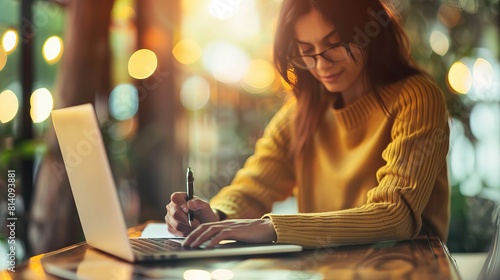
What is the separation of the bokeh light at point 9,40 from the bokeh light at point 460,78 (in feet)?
3.72

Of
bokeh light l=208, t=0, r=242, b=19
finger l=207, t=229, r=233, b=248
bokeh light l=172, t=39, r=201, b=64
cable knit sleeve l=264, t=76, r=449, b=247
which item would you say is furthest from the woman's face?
bokeh light l=172, t=39, r=201, b=64

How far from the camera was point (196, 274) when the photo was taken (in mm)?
786

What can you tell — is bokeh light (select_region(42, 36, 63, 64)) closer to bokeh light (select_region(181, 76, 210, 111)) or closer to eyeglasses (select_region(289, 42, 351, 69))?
bokeh light (select_region(181, 76, 210, 111))

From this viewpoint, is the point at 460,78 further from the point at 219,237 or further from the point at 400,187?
the point at 219,237

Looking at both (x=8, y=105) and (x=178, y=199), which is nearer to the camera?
(x=178, y=199)

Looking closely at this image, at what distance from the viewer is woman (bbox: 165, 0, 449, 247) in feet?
3.18

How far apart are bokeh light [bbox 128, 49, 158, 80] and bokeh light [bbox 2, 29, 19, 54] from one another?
0.32 metres

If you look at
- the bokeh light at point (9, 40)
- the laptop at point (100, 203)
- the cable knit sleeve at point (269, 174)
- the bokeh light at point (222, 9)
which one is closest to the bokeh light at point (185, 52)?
the bokeh light at point (222, 9)

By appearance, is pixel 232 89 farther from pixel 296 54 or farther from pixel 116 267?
pixel 116 267

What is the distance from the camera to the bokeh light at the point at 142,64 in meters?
1.83

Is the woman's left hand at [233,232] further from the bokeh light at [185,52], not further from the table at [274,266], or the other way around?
the bokeh light at [185,52]

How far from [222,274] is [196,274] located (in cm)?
3

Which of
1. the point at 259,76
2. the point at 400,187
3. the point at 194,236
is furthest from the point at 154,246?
the point at 259,76

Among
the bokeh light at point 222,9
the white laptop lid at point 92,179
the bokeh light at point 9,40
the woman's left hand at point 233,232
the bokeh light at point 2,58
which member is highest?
the bokeh light at point 222,9
